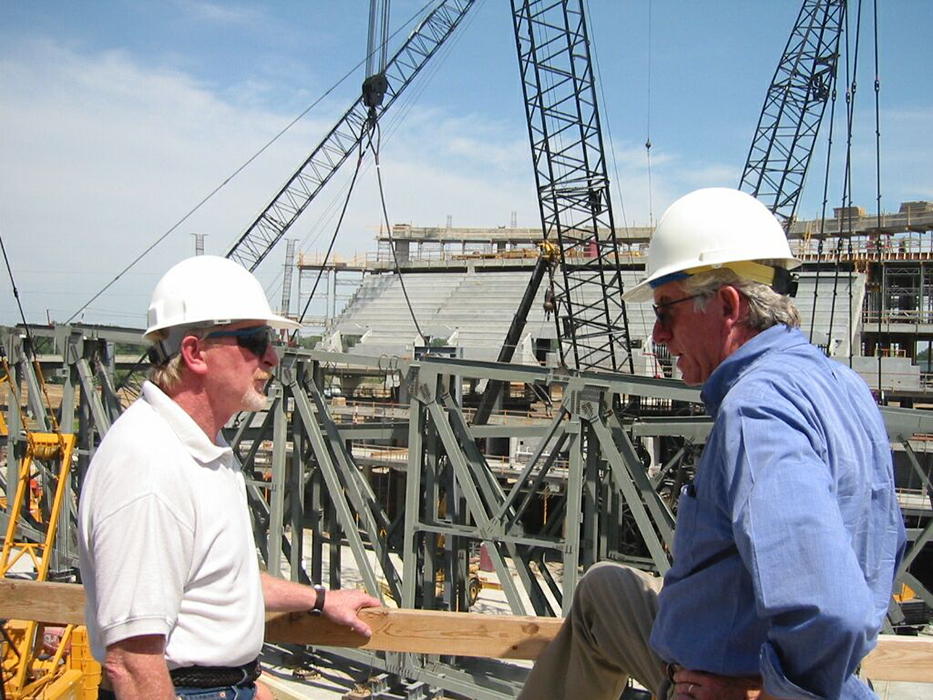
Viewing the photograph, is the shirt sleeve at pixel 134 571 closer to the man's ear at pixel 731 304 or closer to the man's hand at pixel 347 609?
the man's hand at pixel 347 609

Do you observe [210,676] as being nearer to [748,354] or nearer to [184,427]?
[184,427]

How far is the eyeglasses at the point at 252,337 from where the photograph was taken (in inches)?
107

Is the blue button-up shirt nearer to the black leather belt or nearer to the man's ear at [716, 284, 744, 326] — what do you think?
the man's ear at [716, 284, 744, 326]

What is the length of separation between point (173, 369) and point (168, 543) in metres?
0.63

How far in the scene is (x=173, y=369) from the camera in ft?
8.63

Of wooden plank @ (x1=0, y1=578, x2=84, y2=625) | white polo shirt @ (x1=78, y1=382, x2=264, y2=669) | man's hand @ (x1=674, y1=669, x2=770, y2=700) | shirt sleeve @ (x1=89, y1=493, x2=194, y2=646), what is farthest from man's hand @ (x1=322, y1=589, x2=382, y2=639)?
man's hand @ (x1=674, y1=669, x2=770, y2=700)

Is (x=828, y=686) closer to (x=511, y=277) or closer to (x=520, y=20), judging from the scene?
(x=520, y=20)

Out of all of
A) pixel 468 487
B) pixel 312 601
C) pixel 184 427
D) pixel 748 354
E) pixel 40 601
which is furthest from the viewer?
pixel 468 487

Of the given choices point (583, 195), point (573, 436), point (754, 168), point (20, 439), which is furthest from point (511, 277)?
point (573, 436)

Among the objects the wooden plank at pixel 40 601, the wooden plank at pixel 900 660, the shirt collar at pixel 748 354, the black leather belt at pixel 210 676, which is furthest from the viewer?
the wooden plank at pixel 40 601

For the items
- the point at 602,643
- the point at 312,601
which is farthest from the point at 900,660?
the point at 312,601

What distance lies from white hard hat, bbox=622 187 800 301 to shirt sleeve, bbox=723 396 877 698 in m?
0.69

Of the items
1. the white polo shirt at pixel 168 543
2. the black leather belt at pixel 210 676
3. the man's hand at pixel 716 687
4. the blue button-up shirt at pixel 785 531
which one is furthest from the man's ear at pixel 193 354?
the man's hand at pixel 716 687

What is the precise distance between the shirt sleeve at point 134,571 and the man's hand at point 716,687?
1302 millimetres
